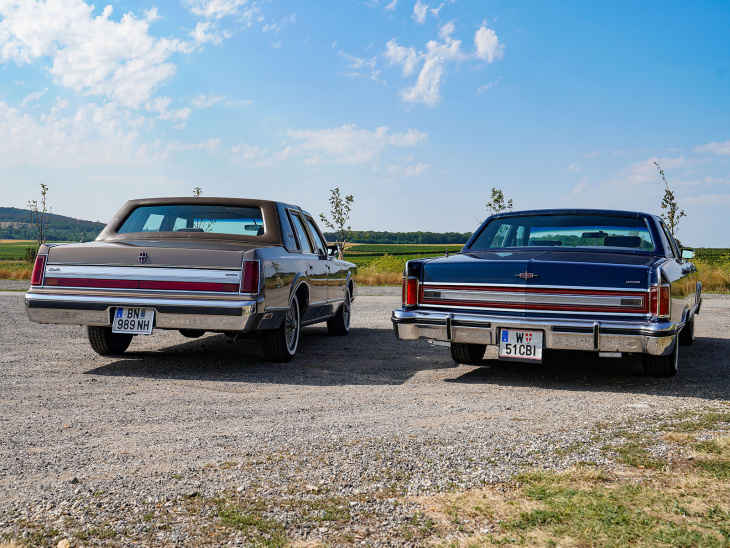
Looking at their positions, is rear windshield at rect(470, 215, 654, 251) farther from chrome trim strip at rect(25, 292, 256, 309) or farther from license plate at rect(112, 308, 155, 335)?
license plate at rect(112, 308, 155, 335)

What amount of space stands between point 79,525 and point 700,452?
3306 millimetres

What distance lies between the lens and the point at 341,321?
10359 millimetres

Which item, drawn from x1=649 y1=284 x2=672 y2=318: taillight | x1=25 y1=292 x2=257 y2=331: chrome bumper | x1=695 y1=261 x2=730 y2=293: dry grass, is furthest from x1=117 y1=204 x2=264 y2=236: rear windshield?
x1=695 y1=261 x2=730 y2=293: dry grass

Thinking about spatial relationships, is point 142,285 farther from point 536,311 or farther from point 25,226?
point 25,226

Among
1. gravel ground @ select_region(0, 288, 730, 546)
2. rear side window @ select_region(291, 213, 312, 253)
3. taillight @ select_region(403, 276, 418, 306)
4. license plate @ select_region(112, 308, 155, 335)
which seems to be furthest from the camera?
rear side window @ select_region(291, 213, 312, 253)

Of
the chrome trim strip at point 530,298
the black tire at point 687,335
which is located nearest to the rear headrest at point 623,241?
the chrome trim strip at point 530,298

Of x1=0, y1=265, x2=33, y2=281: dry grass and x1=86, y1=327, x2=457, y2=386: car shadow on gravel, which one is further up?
x1=86, y1=327, x2=457, y2=386: car shadow on gravel

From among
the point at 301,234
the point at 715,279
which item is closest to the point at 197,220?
the point at 301,234

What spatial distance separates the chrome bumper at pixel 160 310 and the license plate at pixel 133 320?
5 centimetres

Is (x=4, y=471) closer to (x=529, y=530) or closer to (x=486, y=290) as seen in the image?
(x=529, y=530)

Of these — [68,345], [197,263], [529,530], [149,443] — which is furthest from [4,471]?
[68,345]

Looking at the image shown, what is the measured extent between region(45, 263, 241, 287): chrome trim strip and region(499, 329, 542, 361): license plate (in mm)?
2486

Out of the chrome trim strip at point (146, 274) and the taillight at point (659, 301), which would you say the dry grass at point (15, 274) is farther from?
the taillight at point (659, 301)

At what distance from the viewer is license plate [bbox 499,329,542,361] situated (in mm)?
6047
